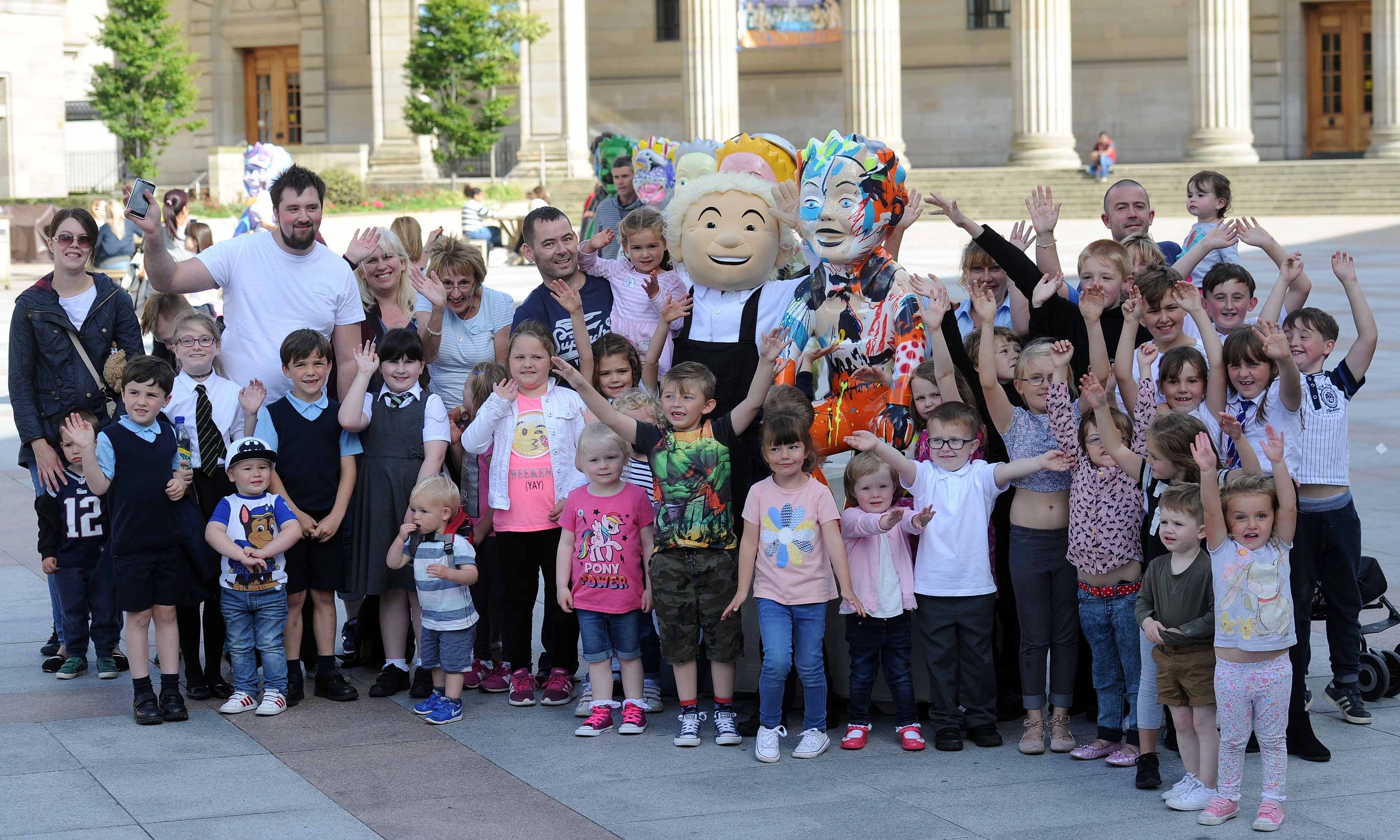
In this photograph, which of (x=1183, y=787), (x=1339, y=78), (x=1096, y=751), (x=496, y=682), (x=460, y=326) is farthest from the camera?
(x=1339, y=78)

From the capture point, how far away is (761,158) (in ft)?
23.5

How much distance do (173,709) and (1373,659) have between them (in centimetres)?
482

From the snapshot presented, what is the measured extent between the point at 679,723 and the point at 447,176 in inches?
1405

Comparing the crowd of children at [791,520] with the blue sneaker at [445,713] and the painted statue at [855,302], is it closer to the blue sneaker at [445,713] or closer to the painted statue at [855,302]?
the blue sneaker at [445,713]

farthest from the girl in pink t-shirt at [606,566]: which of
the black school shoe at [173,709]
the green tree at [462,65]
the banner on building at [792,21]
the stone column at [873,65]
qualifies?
the banner on building at [792,21]

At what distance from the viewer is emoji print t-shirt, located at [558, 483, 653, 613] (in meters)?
6.51

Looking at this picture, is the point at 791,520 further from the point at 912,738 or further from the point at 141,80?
the point at 141,80

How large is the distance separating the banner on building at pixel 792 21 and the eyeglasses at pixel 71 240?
37.6 meters

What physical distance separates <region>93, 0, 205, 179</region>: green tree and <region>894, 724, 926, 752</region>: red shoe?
116 ft

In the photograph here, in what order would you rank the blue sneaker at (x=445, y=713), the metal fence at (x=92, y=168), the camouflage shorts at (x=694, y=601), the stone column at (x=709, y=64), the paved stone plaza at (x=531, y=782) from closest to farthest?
1. the paved stone plaza at (x=531, y=782)
2. the camouflage shorts at (x=694, y=601)
3. the blue sneaker at (x=445, y=713)
4. the stone column at (x=709, y=64)
5. the metal fence at (x=92, y=168)

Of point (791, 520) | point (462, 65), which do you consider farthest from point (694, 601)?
point (462, 65)

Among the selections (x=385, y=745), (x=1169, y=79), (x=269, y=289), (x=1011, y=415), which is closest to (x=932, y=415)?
(x=1011, y=415)

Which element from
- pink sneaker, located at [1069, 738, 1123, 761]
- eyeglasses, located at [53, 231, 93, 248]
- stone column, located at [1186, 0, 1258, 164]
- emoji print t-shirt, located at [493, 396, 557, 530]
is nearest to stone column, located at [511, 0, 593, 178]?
stone column, located at [1186, 0, 1258, 164]

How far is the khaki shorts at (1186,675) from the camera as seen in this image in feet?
17.9
